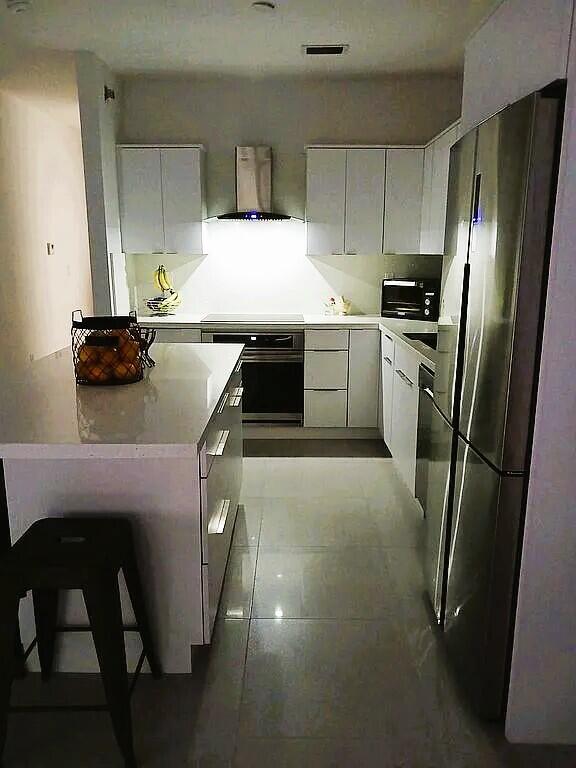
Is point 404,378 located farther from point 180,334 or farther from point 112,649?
point 112,649

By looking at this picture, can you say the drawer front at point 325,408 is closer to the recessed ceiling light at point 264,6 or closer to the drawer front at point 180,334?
the drawer front at point 180,334

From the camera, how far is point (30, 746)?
1783 millimetres

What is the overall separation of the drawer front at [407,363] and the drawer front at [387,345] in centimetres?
14

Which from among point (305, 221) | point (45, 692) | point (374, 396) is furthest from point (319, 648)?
point (305, 221)

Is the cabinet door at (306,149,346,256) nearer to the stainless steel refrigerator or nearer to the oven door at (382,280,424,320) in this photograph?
the oven door at (382,280,424,320)

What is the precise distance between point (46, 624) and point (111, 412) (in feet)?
2.39

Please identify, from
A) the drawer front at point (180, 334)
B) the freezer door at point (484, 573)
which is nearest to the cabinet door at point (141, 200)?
the drawer front at point (180, 334)

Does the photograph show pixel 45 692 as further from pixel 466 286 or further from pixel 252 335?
pixel 252 335

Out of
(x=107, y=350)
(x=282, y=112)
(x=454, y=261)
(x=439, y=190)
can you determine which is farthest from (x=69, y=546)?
(x=282, y=112)

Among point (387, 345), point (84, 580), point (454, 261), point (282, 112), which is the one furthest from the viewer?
point (282, 112)

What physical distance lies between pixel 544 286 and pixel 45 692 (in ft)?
6.57

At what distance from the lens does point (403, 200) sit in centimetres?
446

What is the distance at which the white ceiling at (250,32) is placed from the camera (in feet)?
10.2

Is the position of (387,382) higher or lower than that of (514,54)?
lower
